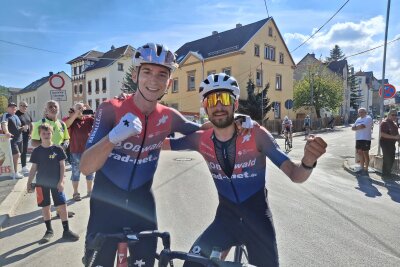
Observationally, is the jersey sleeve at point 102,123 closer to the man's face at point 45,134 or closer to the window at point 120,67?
the man's face at point 45,134

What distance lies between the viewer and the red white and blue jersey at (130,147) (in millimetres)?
2594

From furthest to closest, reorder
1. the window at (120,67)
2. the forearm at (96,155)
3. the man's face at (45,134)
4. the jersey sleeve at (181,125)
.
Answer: the window at (120,67) → the man's face at (45,134) → the jersey sleeve at (181,125) → the forearm at (96,155)

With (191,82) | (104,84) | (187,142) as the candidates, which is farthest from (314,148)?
(104,84)

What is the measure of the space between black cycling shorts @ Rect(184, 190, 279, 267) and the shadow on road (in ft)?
20.9

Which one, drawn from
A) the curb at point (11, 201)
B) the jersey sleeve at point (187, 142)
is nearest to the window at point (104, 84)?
the curb at point (11, 201)

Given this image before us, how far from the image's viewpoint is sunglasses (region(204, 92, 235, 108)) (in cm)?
281

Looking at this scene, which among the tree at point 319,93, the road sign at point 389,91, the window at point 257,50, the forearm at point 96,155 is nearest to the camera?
the forearm at point 96,155

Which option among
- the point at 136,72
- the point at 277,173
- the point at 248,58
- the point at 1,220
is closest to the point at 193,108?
the point at 248,58

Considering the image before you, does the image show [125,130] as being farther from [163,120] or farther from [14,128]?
[14,128]

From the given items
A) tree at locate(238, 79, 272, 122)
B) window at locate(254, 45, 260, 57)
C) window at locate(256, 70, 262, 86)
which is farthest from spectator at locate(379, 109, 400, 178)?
window at locate(254, 45, 260, 57)

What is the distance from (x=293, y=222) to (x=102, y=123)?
435 centimetres

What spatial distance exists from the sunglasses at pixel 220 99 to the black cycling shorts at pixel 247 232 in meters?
0.85

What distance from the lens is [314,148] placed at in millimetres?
2326

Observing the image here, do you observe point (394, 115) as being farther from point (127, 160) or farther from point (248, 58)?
point (248, 58)
